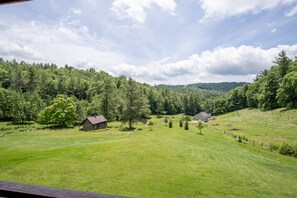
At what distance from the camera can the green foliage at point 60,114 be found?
57719 mm

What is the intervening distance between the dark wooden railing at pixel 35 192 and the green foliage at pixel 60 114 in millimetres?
60094

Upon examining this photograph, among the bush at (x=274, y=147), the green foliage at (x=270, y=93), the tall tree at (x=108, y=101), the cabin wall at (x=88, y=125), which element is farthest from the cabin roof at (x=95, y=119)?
the green foliage at (x=270, y=93)

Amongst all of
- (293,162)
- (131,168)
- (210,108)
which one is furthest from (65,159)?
(210,108)

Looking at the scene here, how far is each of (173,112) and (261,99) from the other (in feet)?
146

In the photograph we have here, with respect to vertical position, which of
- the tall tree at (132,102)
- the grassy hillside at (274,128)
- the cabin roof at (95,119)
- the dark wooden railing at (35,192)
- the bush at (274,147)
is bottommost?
the bush at (274,147)

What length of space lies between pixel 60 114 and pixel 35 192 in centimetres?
6055

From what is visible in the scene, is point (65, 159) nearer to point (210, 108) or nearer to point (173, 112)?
point (173, 112)

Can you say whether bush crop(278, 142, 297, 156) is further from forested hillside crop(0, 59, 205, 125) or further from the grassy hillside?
forested hillside crop(0, 59, 205, 125)

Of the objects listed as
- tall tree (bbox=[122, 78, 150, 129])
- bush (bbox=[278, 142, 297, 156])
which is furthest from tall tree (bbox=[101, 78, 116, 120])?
bush (bbox=[278, 142, 297, 156])

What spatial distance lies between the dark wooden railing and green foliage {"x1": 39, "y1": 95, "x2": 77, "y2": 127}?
60.1 metres

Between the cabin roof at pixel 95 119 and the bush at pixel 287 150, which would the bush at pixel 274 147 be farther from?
the cabin roof at pixel 95 119

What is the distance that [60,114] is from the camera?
57531 mm

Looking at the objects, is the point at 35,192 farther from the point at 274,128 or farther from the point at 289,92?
the point at 289,92

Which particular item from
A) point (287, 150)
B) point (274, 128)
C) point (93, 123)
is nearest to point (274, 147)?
point (287, 150)
